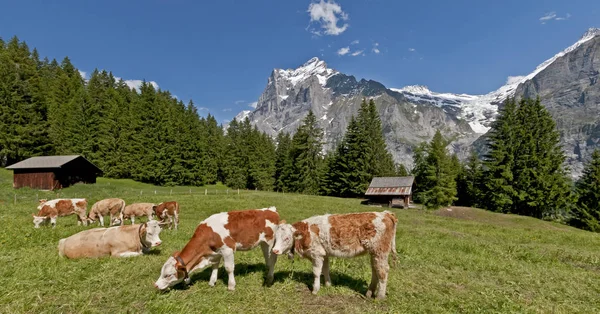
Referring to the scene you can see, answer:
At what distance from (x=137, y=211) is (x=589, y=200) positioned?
184 feet

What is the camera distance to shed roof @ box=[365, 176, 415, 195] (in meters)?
45.1

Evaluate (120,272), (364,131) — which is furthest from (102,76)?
(120,272)

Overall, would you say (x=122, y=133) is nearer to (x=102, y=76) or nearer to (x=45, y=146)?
(x=45, y=146)

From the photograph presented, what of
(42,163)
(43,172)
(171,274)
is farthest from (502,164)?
(42,163)

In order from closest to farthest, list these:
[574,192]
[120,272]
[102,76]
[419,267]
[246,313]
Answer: [246,313]
[120,272]
[419,267]
[574,192]
[102,76]

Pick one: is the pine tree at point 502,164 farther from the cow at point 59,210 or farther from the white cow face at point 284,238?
the cow at point 59,210

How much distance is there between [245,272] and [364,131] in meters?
52.8

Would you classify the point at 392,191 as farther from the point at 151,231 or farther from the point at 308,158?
the point at 151,231

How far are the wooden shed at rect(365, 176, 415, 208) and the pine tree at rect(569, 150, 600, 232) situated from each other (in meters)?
22.4

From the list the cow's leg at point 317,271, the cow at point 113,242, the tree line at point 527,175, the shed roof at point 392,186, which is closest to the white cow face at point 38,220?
the cow at point 113,242

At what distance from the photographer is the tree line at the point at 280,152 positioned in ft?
148

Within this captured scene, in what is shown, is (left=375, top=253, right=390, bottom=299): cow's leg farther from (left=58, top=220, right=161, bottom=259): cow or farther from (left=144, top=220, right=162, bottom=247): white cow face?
(left=144, top=220, right=162, bottom=247): white cow face

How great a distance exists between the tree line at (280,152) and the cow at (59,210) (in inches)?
1805

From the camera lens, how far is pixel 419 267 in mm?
9703
